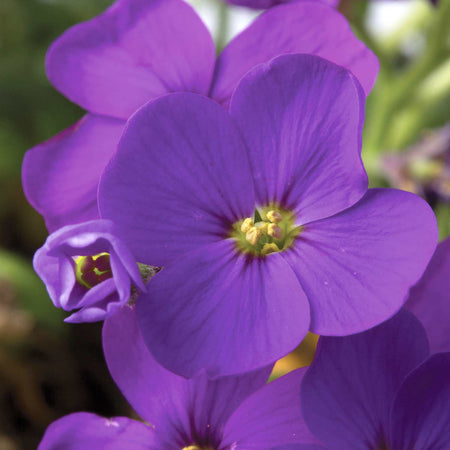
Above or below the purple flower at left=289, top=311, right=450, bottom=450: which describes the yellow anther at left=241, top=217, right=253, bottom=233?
above

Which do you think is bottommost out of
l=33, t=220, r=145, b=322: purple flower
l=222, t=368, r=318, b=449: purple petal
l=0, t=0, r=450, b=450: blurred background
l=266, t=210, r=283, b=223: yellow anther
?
l=0, t=0, r=450, b=450: blurred background

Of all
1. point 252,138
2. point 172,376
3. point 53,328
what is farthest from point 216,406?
point 53,328

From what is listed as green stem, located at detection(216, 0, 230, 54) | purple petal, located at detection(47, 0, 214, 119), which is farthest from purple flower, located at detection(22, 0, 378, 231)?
green stem, located at detection(216, 0, 230, 54)

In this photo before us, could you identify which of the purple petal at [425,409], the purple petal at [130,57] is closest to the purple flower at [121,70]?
the purple petal at [130,57]

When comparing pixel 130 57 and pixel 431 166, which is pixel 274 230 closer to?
pixel 130 57

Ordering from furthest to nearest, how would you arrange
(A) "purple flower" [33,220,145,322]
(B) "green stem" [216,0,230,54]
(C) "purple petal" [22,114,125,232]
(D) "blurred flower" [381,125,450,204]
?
(B) "green stem" [216,0,230,54] < (D) "blurred flower" [381,125,450,204] < (C) "purple petal" [22,114,125,232] < (A) "purple flower" [33,220,145,322]

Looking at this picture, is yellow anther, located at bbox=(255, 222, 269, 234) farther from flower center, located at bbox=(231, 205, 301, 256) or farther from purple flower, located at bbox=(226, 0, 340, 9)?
purple flower, located at bbox=(226, 0, 340, 9)
